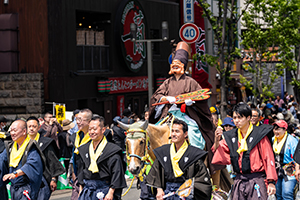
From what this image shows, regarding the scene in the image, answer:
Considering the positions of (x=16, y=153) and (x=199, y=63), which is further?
(x=199, y=63)

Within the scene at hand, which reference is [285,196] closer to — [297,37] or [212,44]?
[297,37]

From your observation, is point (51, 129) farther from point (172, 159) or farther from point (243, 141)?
point (172, 159)

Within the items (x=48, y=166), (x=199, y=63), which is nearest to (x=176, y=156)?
(x=48, y=166)

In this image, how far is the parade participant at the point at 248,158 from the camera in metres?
7.62

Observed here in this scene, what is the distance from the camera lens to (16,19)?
20297mm

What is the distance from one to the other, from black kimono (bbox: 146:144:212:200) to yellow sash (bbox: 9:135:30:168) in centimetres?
257

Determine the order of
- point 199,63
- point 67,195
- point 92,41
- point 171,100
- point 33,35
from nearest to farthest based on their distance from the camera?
point 171,100 → point 67,195 → point 33,35 → point 92,41 → point 199,63

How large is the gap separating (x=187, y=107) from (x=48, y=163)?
2935 mm

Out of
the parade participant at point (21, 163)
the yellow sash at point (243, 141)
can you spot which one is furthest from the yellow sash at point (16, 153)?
the yellow sash at point (243, 141)

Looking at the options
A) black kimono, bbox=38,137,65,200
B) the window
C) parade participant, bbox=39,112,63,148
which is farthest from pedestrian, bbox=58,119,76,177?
the window

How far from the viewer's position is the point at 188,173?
22.4 feet

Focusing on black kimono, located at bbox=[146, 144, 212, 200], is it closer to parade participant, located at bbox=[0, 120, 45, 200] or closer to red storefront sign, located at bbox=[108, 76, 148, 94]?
parade participant, located at bbox=[0, 120, 45, 200]

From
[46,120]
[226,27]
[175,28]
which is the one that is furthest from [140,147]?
[175,28]

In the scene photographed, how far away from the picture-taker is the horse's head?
820 cm
